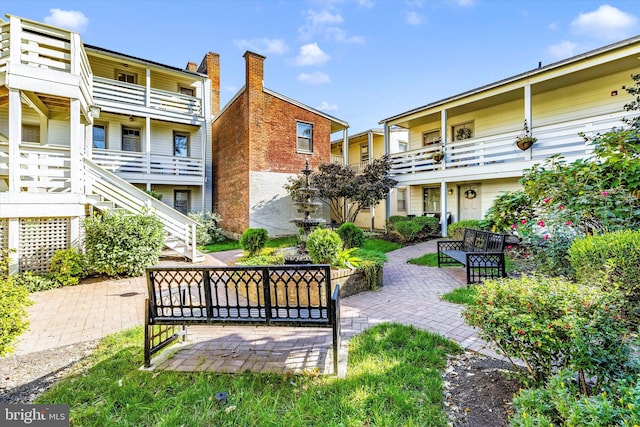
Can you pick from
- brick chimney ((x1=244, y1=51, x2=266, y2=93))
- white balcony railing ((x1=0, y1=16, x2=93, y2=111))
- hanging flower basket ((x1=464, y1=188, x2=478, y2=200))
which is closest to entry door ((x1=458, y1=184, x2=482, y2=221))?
hanging flower basket ((x1=464, y1=188, x2=478, y2=200))

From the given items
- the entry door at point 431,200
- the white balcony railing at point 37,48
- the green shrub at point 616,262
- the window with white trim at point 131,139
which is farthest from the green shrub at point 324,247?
the window with white trim at point 131,139

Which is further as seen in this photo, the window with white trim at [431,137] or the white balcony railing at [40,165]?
the window with white trim at [431,137]

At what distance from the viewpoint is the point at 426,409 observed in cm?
261

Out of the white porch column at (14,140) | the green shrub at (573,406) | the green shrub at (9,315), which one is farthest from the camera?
the white porch column at (14,140)

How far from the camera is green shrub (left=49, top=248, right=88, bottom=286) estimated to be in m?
7.24

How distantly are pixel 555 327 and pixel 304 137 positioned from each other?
50.4 feet

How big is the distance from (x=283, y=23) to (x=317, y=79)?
18493 mm

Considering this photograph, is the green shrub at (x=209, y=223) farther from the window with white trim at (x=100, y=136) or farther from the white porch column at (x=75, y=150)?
the white porch column at (x=75, y=150)

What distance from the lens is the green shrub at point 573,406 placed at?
163cm

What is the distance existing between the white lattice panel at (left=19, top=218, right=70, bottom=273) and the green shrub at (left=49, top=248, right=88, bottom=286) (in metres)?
0.24

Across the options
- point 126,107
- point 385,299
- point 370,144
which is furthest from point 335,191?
point 126,107

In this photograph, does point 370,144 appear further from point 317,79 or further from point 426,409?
point 426,409

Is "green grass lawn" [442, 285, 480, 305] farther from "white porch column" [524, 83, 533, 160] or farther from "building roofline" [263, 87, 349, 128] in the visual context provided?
"building roofline" [263, 87, 349, 128]

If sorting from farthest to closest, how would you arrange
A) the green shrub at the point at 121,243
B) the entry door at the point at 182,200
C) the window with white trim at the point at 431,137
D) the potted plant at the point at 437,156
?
the entry door at the point at 182,200 < the window with white trim at the point at 431,137 < the potted plant at the point at 437,156 < the green shrub at the point at 121,243
